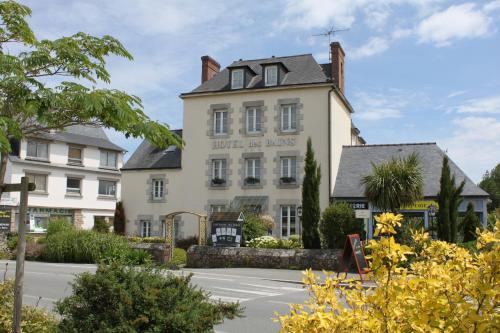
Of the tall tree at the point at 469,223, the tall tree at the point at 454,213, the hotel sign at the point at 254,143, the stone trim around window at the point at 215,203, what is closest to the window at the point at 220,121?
the hotel sign at the point at 254,143

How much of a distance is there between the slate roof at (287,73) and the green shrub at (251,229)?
8629 mm

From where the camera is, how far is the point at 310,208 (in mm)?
22344

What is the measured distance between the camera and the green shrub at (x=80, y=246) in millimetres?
22375

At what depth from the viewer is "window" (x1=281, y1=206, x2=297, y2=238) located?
91.6 ft

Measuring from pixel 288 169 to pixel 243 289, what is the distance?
15128 millimetres

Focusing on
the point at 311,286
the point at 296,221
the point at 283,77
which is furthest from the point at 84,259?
the point at 311,286

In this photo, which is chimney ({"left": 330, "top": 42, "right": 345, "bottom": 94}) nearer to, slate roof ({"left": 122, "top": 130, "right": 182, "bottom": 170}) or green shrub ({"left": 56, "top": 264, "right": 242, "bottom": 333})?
slate roof ({"left": 122, "top": 130, "right": 182, "bottom": 170})

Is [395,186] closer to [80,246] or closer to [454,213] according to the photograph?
[454,213]

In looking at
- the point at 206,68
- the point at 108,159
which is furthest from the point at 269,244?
the point at 108,159

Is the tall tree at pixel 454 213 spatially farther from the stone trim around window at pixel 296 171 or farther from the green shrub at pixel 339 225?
the stone trim around window at pixel 296 171

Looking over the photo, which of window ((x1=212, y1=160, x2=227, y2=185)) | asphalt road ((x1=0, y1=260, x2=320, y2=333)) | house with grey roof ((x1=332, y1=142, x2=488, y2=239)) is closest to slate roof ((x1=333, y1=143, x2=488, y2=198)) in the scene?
house with grey roof ((x1=332, y1=142, x2=488, y2=239))

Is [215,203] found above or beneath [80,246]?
above

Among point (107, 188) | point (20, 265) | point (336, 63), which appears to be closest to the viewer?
point (20, 265)

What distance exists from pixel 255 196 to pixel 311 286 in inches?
1012
